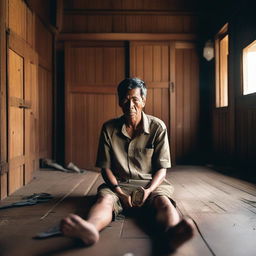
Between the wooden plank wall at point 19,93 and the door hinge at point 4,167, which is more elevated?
the wooden plank wall at point 19,93

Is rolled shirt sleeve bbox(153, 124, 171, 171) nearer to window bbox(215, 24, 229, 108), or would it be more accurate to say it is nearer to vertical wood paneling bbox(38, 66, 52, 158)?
vertical wood paneling bbox(38, 66, 52, 158)

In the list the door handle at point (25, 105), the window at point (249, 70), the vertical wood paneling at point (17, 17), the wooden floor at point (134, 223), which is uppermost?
the vertical wood paneling at point (17, 17)

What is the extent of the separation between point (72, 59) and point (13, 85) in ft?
7.83

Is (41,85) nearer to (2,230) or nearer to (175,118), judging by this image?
(175,118)

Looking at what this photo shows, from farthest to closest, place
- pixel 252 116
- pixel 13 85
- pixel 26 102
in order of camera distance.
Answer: pixel 252 116 → pixel 26 102 → pixel 13 85

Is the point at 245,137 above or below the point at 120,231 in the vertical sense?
above

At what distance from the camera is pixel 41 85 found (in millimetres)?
4684

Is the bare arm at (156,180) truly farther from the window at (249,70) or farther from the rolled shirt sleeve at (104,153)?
the window at (249,70)

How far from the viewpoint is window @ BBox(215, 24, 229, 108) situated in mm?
5043

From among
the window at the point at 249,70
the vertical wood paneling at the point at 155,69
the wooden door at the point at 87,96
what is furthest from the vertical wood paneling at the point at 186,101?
the window at the point at 249,70

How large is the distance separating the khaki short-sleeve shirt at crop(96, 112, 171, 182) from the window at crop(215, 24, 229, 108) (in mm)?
3141

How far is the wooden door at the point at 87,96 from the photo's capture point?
17.2 ft

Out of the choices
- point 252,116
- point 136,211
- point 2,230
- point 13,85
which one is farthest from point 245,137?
point 2,230

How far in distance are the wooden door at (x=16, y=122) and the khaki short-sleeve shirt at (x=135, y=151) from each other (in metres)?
1.17
